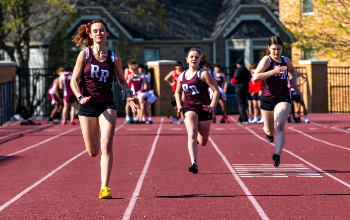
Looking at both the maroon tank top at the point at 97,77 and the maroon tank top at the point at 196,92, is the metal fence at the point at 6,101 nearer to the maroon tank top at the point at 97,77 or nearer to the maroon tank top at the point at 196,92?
the maroon tank top at the point at 196,92

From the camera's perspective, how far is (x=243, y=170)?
8438 millimetres

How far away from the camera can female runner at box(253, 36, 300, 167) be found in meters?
7.98

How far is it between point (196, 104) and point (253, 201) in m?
2.53

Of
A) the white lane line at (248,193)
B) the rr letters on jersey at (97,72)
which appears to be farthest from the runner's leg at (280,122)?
the rr letters on jersey at (97,72)

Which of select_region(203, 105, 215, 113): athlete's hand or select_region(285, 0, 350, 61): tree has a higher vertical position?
select_region(285, 0, 350, 61): tree

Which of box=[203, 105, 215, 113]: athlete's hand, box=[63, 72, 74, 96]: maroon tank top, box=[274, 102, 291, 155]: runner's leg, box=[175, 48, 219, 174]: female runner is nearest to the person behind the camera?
box=[274, 102, 291, 155]: runner's leg

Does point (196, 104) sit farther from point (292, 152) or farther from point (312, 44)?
point (312, 44)

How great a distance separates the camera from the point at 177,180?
24.8ft

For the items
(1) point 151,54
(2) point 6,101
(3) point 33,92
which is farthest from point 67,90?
(1) point 151,54

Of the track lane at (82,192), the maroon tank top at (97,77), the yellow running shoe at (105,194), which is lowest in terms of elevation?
the track lane at (82,192)

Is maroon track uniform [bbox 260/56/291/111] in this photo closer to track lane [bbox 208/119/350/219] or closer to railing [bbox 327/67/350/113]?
track lane [bbox 208/119/350/219]

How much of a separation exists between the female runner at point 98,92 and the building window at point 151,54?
27.2 metres

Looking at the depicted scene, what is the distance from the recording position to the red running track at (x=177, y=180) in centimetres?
566

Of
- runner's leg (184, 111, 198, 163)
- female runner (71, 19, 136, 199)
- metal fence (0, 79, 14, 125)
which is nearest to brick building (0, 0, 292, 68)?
metal fence (0, 79, 14, 125)
